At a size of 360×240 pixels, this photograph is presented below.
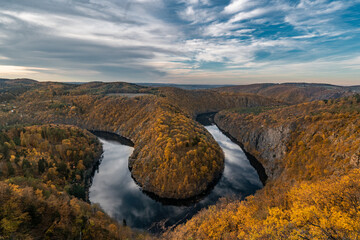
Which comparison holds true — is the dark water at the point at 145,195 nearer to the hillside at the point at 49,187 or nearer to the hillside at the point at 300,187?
the hillside at the point at 49,187

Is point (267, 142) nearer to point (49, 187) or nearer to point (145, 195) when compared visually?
point (145, 195)

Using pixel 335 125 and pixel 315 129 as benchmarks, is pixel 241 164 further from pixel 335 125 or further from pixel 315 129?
pixel 335 125

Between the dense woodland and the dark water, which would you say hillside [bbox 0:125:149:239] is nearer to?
the dense woodland

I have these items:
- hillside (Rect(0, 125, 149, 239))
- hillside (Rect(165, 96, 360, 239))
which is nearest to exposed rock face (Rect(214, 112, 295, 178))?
hillside (Rect(165, 96, 360, 239))

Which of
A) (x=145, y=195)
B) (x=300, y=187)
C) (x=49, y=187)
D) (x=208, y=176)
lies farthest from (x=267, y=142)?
(x=49, y=187)

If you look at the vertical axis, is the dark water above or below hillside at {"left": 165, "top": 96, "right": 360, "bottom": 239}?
below

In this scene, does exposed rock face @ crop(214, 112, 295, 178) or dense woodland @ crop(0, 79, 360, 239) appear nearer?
dense woodland @ crop(0, 79, 360, 239)
